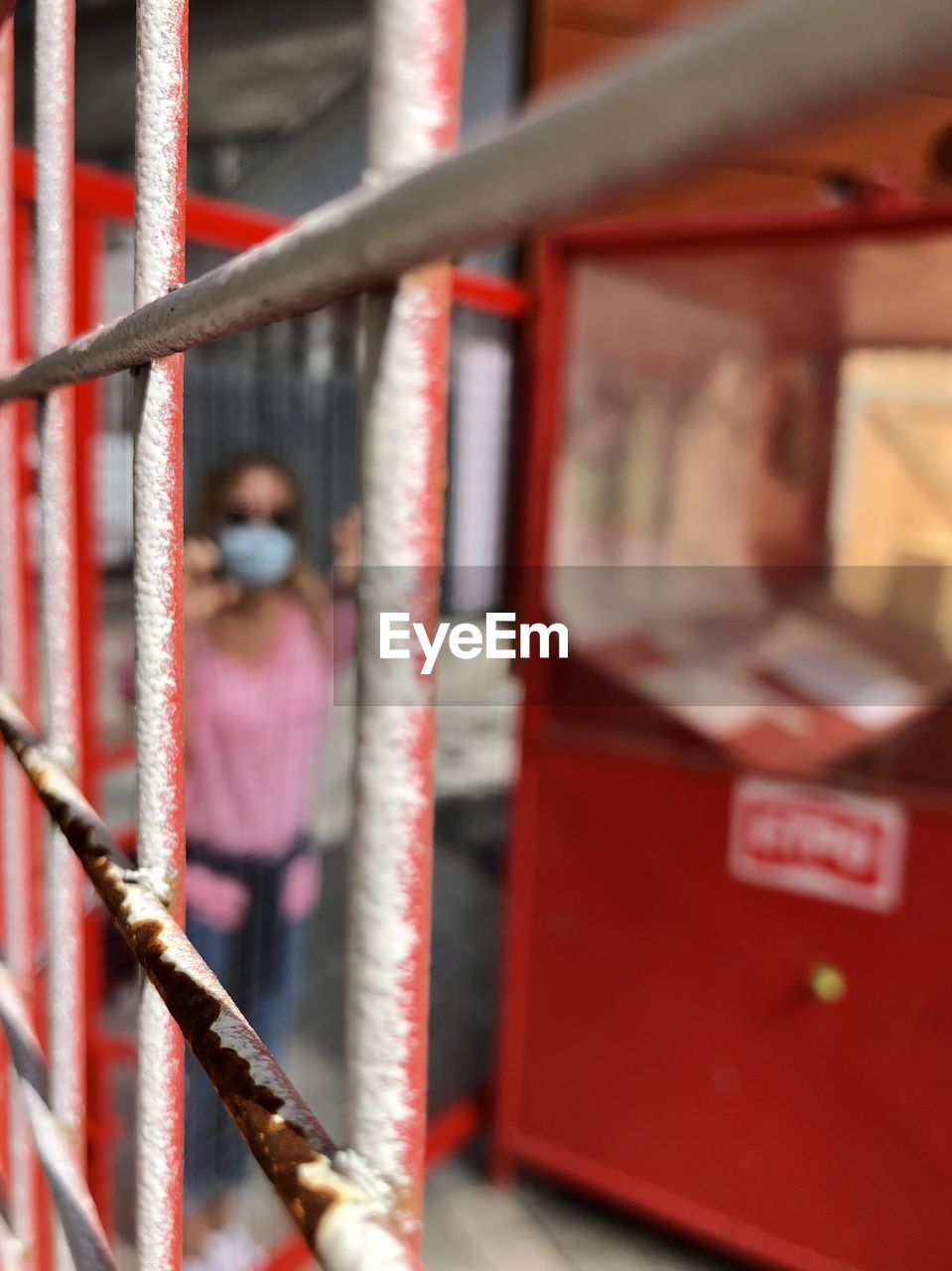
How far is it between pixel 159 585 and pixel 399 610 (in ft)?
0.80

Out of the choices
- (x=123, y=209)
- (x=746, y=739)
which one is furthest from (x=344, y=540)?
(x=746, y=739)

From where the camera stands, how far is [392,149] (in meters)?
0.38

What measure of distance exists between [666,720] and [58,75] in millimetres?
1488

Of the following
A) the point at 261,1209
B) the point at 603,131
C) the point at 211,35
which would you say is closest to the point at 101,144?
the point at 211,35

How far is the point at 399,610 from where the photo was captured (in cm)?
40

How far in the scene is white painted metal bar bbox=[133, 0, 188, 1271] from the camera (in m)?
0.56

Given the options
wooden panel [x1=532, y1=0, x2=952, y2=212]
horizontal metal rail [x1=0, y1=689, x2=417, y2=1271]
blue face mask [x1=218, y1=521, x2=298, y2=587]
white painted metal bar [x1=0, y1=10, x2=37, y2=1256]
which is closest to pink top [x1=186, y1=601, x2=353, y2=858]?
blue face mask [x1=218, y1=521, x2=298, y2=587]

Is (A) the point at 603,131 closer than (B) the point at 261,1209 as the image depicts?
Yes

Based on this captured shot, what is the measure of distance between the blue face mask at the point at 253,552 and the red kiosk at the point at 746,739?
0.54 metres

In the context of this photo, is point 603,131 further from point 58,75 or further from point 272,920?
point 272,920

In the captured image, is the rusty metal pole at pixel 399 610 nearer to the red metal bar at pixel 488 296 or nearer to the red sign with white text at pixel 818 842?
the red sign with white text at pixel 818 842

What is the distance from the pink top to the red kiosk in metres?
0.48

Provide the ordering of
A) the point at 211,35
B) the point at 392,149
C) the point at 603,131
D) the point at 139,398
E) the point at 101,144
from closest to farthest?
the point at 603,131
the point at 392,149
the point at 139,398
the point at 101,144
the point at 211,35

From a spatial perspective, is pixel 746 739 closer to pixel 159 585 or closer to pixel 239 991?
pixel 239 991
